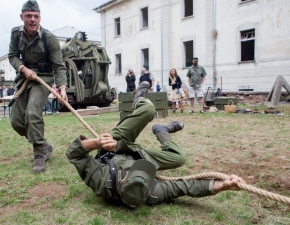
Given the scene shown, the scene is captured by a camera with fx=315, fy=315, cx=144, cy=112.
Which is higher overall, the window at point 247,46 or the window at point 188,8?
the window at point 188,8

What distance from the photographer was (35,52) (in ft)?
12.9

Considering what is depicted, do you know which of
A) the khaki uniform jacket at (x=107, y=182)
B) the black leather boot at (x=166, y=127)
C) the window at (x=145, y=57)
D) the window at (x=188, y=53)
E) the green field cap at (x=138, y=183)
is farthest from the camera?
the window at (x=145, y=57)

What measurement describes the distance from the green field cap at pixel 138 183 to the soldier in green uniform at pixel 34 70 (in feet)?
5.67

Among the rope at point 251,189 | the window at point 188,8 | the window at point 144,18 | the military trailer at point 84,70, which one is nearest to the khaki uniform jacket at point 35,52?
the rope at point 251,189

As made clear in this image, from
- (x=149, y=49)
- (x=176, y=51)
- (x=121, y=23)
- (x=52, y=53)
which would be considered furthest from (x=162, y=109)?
(x=121, y=23)

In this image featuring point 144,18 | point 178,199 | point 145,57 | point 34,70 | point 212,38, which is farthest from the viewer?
point 145,57

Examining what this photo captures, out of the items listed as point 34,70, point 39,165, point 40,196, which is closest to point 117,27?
point 34,70

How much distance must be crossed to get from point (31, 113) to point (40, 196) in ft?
3.88

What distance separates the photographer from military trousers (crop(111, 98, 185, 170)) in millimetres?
3014

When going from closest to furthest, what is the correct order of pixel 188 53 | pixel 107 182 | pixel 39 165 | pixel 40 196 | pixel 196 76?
pixel 107 182 → pixel 40 196 → pixel 39 165 → pixel 196 76 → pixel 188 53

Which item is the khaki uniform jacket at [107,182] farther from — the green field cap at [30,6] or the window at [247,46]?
the window at [247,46]

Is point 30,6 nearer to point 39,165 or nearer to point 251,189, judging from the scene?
point 39,165

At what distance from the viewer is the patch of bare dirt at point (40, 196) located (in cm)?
262

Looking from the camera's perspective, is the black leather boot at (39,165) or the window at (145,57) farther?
the window at (145,57)
